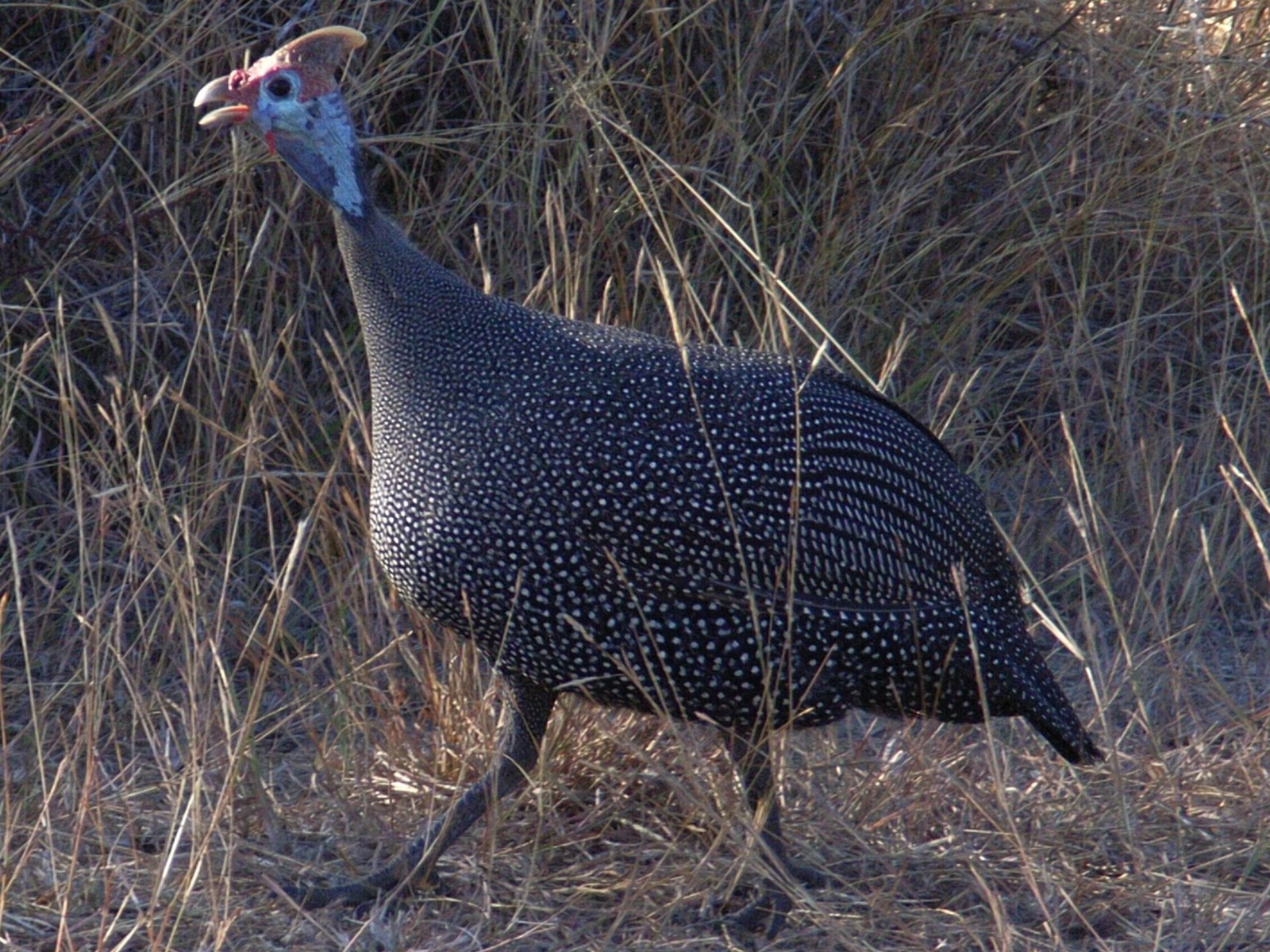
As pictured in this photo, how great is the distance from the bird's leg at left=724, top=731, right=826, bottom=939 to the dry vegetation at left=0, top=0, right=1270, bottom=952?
6cm

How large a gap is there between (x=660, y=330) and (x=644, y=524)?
1.34 metres

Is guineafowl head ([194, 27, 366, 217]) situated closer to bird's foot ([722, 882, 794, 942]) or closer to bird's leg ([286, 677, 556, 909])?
bird's leg ([286, 677, 556, 909])

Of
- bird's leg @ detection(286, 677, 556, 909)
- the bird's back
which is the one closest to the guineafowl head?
the bird's back

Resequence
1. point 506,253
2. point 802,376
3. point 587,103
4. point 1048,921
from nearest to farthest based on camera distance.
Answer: point 1048,921 < point 802,376 < point 587,103 < point 506,253

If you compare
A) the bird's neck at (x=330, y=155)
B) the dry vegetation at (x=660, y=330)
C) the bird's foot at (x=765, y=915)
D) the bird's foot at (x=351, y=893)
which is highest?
the bird's neck at (x=330, y=155)

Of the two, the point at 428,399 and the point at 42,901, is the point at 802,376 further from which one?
the point at 42,901

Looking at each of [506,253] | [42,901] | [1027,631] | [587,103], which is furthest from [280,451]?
[1027,631]

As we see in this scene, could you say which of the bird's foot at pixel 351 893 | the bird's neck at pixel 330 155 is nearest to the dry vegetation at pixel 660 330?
the bird's foot at pixel 351 893

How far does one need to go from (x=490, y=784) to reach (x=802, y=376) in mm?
881

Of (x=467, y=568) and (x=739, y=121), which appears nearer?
(x=467, y=568)

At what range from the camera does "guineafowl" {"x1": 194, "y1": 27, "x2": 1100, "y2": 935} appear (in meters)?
2.50

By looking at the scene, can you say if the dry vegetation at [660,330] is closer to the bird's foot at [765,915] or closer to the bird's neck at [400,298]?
the bird's foot at [765,915]

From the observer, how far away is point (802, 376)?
2.82 m

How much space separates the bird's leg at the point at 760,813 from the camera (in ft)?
8.80
